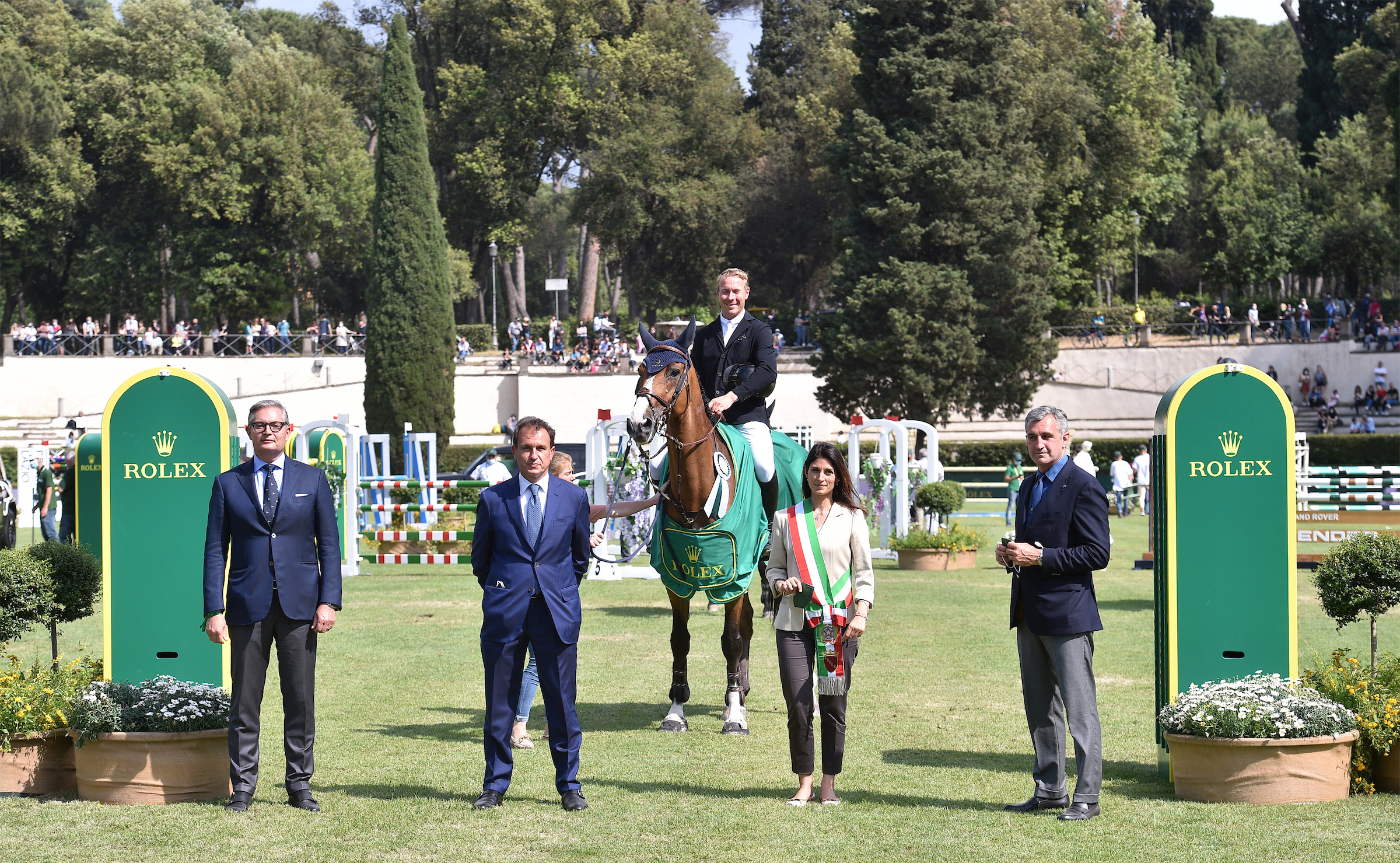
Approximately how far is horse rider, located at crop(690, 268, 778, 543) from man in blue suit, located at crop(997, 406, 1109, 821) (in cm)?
272

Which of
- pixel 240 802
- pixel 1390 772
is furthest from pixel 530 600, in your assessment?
pixel 1390 772

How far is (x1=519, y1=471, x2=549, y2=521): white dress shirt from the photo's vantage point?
6.64 meters

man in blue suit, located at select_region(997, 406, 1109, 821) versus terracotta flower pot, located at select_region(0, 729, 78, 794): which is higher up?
man in blue suit, located at select_region(997, 406, 1109, 821)

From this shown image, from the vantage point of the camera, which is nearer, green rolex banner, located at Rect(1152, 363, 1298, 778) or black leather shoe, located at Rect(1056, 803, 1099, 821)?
black leather shoe, located at Rect(1056, 803, 1099, 821)

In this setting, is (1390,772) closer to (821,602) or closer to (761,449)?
(821,602)

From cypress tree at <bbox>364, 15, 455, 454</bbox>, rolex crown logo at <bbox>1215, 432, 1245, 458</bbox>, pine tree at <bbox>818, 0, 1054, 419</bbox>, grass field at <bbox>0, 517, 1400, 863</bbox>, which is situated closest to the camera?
grass field at <bbox>0, 517, 1400, 863</bbox>

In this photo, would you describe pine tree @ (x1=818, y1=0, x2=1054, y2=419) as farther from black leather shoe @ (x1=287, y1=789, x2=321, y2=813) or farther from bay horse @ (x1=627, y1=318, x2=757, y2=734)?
black leather shoe @ (x1=287, y1=789, x2=321, y2=813)

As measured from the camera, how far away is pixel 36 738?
277 inches

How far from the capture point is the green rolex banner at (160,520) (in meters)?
7.25

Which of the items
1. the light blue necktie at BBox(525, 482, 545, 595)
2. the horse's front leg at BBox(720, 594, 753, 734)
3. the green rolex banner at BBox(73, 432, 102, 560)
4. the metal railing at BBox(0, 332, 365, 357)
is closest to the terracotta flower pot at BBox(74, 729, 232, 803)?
the light blue necktie at BBox(525, 482, 545, 595)

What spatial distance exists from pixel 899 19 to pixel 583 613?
3002 cm

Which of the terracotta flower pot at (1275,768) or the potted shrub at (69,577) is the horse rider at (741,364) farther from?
the potted shrub at (69,577)

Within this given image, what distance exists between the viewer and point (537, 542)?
6633 mm

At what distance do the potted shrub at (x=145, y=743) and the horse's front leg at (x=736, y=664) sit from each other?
3.20m
